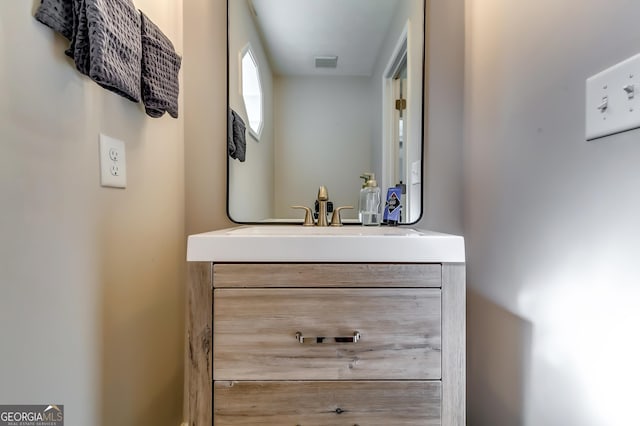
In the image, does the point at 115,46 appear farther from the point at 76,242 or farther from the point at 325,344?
the point at 325,344

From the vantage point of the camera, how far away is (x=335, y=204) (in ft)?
4.12

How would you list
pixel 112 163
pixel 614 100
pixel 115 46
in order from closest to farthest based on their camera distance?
pixel 614 100 < pixel 115 46 < pixel 112 163

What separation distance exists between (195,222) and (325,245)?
0.72 meters

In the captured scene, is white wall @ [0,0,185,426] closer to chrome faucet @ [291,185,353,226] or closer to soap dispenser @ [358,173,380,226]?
chrome faucet @ [291,185,353,226]

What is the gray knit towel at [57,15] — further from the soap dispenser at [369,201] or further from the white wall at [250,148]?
the soap dispenser at [369,201]

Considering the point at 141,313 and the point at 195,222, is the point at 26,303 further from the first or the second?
the point at 195,222

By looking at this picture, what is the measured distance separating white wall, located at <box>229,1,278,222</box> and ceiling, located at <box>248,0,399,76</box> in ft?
0.14

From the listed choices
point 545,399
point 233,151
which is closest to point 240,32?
point 233,151

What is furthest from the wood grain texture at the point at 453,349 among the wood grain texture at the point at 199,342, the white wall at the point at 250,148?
the white wall at the point at 250,148

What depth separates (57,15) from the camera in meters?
0.61

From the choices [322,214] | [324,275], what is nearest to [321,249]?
[324,275]

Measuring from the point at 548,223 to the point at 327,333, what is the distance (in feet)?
1.90

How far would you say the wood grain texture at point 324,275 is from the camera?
700 mm

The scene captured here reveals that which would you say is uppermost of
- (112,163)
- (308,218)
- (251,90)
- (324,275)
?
(251,90)
